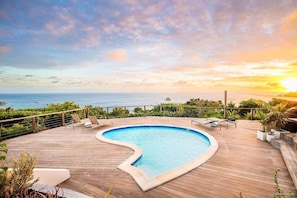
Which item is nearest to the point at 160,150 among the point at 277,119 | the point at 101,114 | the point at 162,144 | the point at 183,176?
the point at 162,144

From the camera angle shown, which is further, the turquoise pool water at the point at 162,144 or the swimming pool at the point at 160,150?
the turquoise pool water at the point at 162,144

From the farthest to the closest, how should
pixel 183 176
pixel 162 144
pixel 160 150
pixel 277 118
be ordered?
1. pixel 162 144
2. pixel 160 150
3. pixel 277 118
4. pixel 183 176

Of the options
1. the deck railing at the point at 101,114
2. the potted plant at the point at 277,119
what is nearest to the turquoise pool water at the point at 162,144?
the potted plant at the point at 277,119

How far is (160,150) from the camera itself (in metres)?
6.02

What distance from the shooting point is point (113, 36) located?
29.0 feet

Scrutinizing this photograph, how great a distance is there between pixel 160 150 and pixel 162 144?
0.58 metres

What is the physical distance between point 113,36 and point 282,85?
10037 millimetres

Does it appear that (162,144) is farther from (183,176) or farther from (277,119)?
(277,119)

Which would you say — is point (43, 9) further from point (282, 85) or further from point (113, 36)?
point (282, 85)

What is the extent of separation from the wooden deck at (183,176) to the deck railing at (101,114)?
992mm

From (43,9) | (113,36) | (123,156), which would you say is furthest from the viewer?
(113,36)

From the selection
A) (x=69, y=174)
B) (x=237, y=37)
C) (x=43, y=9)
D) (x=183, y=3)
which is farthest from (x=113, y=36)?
(x=69, y=174)

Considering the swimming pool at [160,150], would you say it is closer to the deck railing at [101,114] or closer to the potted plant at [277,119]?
the potted plant at [277,119]

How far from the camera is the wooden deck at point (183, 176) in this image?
297 cm
